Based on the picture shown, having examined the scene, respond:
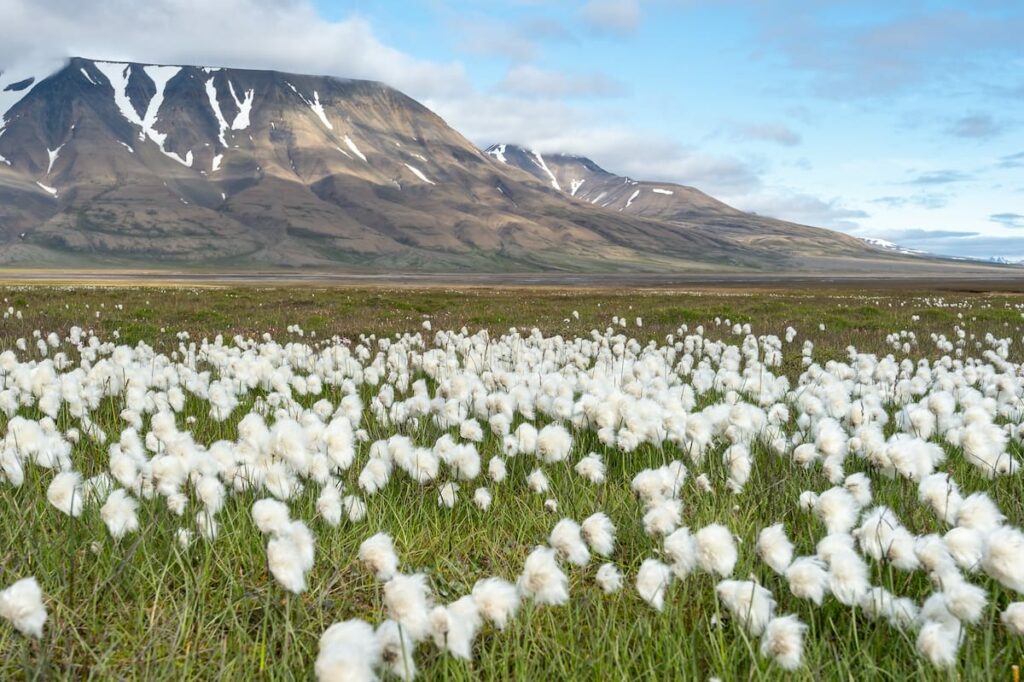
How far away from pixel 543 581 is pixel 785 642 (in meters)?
0.81

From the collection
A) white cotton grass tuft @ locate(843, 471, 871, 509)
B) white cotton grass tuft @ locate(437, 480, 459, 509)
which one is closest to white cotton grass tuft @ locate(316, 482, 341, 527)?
white cotton grass tuft @ locate(437, 480, 459, 509)

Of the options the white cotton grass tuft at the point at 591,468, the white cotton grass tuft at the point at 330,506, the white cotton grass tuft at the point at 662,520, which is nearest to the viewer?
the white cotton grass tuft at the point at 662,520

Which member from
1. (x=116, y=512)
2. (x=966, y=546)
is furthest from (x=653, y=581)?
(x=116, y=512)

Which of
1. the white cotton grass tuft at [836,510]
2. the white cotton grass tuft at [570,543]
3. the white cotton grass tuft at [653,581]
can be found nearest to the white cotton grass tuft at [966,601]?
the white cotton grass tuft at [836,510]

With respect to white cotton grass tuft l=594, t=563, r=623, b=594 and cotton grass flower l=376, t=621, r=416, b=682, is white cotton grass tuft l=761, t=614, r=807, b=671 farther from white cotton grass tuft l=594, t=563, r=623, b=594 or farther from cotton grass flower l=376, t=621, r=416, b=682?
cotton grass flower l=376, t=621, r=416, b=682

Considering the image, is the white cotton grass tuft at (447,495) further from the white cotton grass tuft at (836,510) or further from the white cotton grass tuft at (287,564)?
the white cotton grass tuft at (836,510)

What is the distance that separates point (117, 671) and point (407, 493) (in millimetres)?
1980

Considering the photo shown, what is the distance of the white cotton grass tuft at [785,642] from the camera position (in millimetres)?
2432

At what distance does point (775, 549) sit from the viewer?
2.85 m

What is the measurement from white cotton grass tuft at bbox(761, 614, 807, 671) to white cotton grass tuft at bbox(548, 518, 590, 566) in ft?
2.28

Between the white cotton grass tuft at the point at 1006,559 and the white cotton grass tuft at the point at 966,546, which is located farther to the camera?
the white cotton grass tuft at the point at 966,546

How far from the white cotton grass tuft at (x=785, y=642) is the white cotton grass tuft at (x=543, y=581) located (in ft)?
2.25

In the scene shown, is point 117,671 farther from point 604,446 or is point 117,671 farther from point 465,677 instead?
point 604,446

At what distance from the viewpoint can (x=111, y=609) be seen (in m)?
3.12
